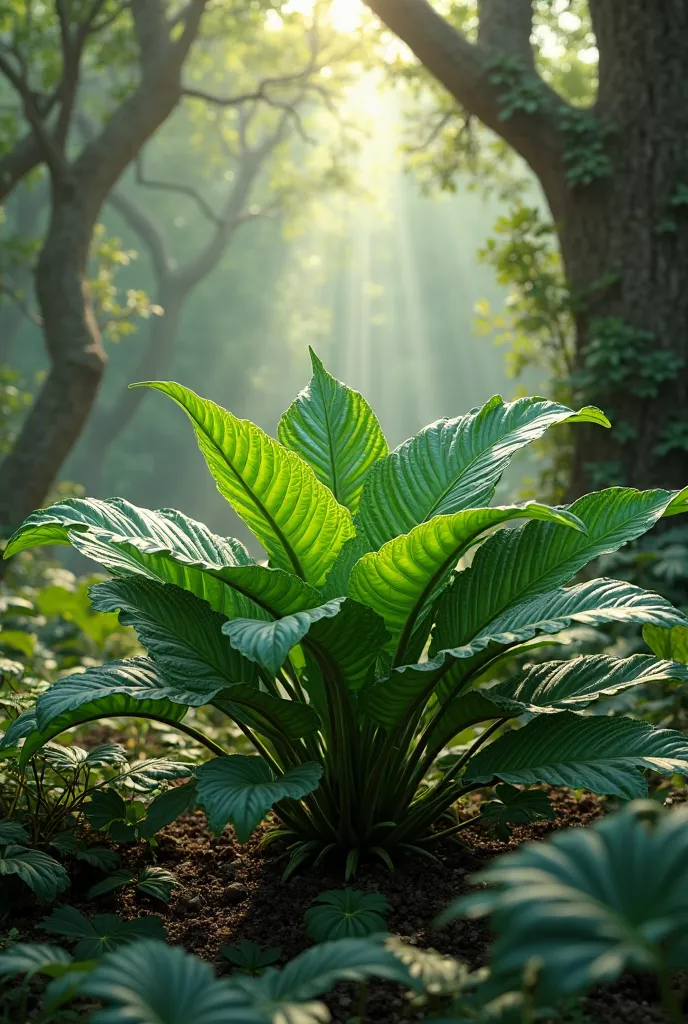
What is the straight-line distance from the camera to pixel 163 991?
3.15 feet

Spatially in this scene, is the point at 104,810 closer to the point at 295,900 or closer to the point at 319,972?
the point at 295,900

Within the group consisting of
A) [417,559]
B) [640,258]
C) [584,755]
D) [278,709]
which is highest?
[640,258]

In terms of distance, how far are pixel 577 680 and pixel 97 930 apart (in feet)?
3.63

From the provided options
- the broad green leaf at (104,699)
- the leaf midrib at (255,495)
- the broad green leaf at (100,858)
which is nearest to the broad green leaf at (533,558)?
the leaf midrib at (255,495)

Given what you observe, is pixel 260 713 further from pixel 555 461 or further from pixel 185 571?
pixel 555 461

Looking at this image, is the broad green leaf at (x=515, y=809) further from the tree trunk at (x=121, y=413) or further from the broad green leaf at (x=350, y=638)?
the tree trunk at (x=121, y=413)

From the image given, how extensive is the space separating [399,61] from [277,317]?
1970cm

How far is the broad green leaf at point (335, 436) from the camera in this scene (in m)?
2.25

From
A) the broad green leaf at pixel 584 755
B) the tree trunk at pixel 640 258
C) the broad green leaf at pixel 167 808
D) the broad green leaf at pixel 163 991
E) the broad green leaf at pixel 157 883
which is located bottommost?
the broad green leaf at pixel 157 883

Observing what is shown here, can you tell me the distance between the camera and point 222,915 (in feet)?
6.11

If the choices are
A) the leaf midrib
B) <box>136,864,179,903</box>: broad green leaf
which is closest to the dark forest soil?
<box>136,864,179,903</box>: broad green leaf

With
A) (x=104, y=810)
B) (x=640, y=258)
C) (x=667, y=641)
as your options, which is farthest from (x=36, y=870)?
(x=640, y=258)

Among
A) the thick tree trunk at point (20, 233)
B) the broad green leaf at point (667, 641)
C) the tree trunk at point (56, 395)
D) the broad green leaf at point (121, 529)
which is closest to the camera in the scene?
the broad green leaf at point (121, 529)

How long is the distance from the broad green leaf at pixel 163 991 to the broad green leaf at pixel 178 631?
846 millimetres
